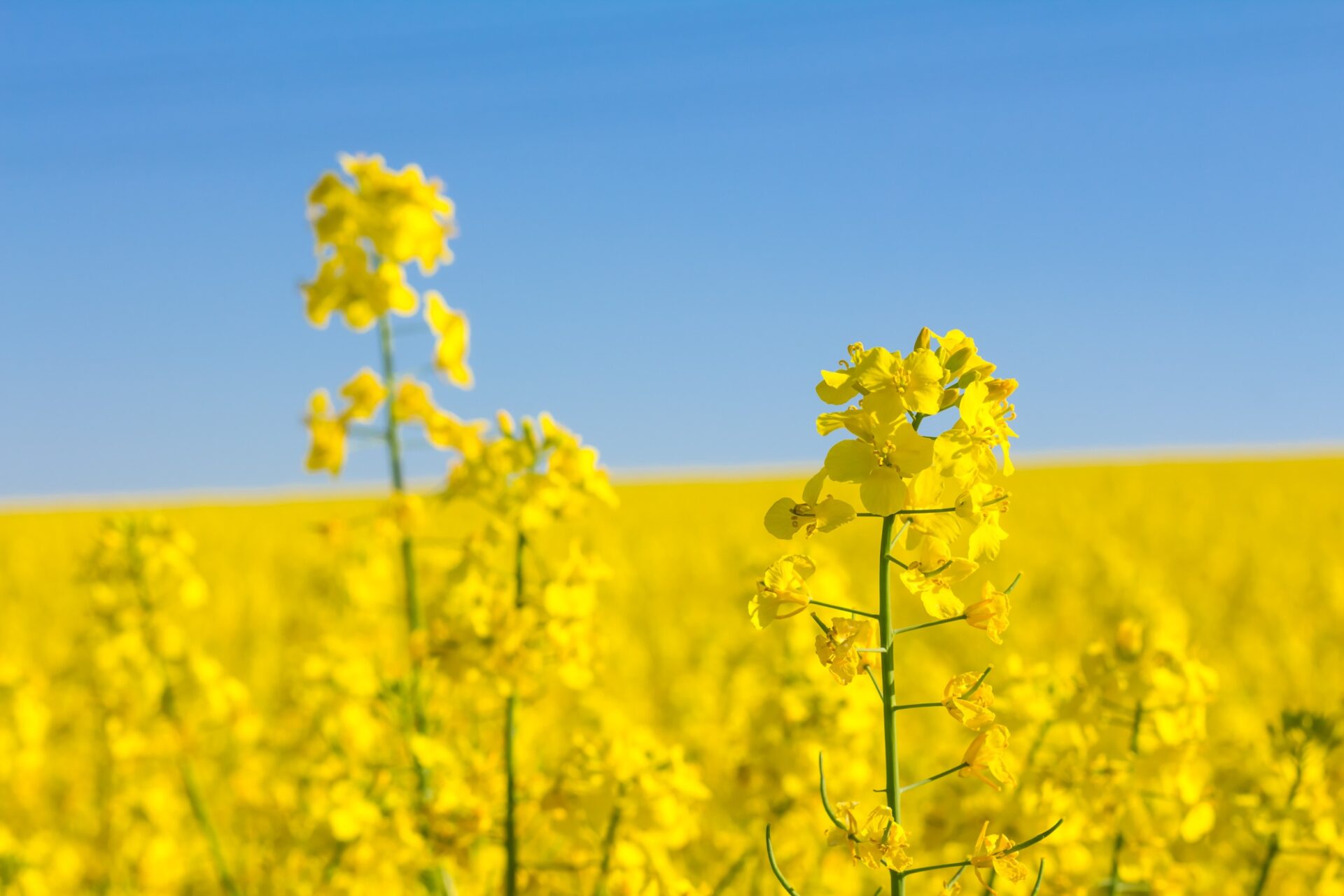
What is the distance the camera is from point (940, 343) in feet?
5.89

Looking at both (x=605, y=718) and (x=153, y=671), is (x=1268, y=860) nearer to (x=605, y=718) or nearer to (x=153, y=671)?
(x=605, y=718)

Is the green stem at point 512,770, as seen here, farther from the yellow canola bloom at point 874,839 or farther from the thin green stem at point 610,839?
the yellow canola bloom at point 874,839

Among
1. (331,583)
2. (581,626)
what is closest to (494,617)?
(581,626)

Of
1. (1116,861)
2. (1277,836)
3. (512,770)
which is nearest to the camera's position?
(512,770)

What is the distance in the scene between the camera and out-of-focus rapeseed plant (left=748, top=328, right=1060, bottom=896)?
1.69m

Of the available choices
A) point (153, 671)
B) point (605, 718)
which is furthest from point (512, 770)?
point (153, 671)

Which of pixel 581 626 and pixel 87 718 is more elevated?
pixel 581 626

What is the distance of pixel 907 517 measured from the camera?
1765 mm

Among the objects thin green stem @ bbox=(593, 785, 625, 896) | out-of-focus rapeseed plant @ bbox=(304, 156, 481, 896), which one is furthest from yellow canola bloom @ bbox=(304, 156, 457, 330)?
thin green stem @ bbox=(593, 785, 625, 896)

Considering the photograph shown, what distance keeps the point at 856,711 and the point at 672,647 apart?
752 cm

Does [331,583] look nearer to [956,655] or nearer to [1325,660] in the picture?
[956,655]

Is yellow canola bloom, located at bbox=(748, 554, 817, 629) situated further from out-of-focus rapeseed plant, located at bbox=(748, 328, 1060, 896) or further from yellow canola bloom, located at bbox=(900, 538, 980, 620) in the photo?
yellow canola bloom, located at bbox=(900, 538, 980, 620)

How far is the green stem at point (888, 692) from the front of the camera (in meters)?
1.66

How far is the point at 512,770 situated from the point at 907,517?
1696 mm
